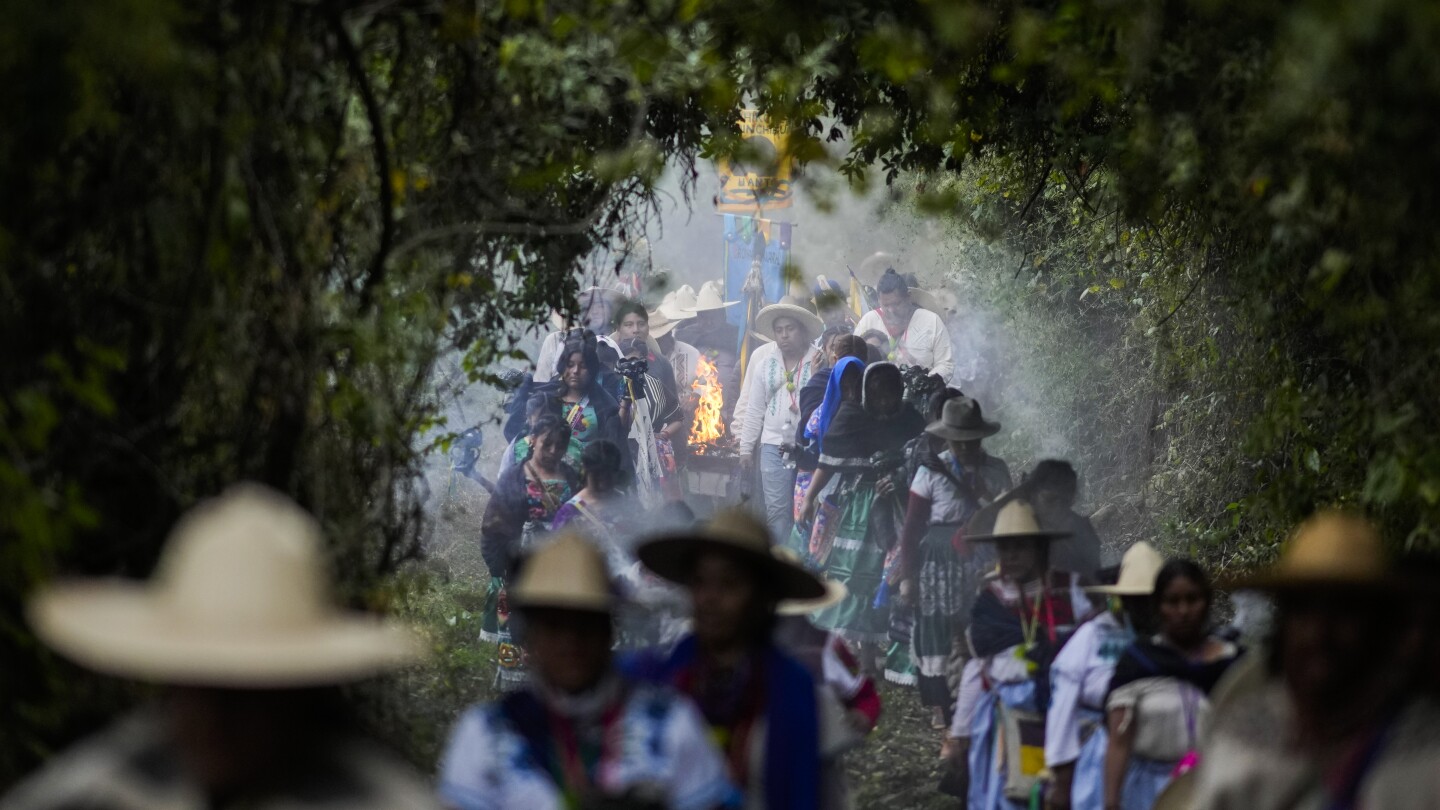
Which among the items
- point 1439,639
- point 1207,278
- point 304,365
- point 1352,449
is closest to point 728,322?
point 1207,278

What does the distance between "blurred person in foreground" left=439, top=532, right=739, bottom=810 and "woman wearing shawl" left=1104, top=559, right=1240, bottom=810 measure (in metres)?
3.18

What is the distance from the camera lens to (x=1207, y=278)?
11.9m

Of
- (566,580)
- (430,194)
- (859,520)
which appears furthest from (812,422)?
(566,580)

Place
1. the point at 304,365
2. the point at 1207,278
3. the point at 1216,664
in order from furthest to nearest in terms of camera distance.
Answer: the point at 1207,278
the point at 1216,664
the point at 304,365

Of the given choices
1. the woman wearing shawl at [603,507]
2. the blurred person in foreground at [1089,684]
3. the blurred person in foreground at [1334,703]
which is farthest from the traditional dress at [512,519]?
the blurred person in foreground at [1334,703]

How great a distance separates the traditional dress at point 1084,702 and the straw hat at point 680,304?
16776 mm

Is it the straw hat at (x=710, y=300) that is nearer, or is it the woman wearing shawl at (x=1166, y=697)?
the woman wearing shawl at (x=1166, y=697)

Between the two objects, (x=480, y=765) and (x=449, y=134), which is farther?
(x=449, y=134)

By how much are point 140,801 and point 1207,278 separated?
9976mm

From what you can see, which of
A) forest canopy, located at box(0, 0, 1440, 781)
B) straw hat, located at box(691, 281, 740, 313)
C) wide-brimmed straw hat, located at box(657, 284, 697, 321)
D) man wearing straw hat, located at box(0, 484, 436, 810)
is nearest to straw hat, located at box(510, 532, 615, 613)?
man wearing straw hat, located at box(0, 484, 436, 810)

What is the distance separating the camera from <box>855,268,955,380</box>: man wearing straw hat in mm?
19234

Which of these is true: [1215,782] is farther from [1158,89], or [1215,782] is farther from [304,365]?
[1158,89]

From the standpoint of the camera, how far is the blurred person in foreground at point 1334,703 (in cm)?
363

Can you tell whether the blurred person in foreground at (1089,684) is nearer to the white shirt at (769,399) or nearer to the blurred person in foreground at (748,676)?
the blurred person in foreground at (748,676)
